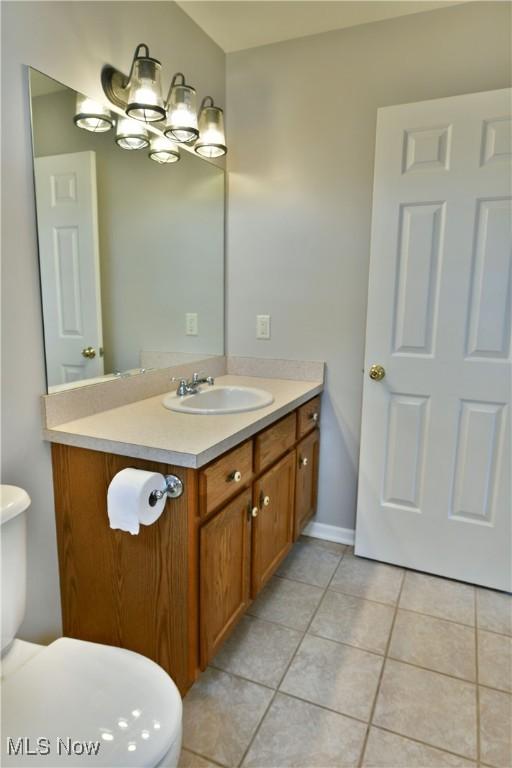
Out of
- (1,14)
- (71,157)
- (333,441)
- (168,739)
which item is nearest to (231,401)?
(333,441)

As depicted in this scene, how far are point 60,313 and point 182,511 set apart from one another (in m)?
0.72

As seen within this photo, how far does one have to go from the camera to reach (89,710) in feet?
2.98

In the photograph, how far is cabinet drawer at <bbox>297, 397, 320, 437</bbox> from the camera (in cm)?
197

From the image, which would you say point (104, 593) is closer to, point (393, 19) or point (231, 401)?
point (231, 401)

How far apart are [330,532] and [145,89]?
2072mm

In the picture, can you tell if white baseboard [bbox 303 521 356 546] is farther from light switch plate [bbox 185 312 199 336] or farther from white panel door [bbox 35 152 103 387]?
white panel door [bbox 35 152 103 387]

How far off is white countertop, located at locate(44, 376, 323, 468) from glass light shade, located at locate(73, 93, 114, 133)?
94 cm

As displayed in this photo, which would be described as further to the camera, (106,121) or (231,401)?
(231,401)

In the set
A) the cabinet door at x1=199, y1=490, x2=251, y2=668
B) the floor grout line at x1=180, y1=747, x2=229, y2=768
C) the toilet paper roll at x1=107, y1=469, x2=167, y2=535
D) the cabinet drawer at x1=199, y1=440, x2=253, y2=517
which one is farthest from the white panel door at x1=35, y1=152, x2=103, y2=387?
the floor grout line at x1=180, y1=747, x2=229, y2=768

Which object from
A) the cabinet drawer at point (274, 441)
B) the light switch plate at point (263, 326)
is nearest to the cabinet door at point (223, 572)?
the cabinet drawer at point (274, 441)

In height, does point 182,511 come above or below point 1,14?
below

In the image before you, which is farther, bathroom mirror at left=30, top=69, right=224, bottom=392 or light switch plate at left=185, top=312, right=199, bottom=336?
light switch plate at left=185, top=312, right=199, bottom=336

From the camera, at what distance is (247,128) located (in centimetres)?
220

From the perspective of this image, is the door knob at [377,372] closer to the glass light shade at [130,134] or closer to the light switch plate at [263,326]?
the light switch plate at [263,326]
